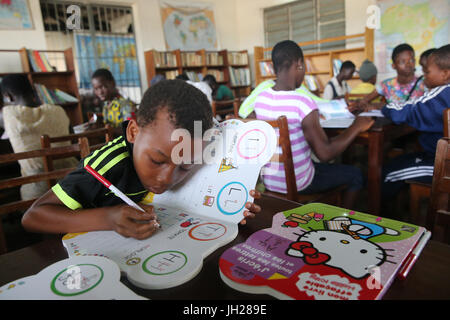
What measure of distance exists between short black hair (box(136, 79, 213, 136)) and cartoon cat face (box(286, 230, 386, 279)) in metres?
0.31

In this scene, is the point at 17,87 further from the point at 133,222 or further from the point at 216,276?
the point at 216,276

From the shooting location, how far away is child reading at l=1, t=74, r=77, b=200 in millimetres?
2076

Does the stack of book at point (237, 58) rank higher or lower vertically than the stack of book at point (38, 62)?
higher

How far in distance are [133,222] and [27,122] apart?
198cm

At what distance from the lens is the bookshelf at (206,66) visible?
16.3ft

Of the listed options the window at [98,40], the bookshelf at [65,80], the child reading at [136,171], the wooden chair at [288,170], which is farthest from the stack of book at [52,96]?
the child reading at [136,171]

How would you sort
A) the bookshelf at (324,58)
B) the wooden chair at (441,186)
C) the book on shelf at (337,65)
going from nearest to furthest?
1. the wooden chair at (441,186)
2. the bookshelf at (324,58)
3. the book on shelf at (337,65)

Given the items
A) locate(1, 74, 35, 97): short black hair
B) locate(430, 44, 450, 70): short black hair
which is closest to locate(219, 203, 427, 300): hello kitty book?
locate(430, 44, 450, 70): short black hair

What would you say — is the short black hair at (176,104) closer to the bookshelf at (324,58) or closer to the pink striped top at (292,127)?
the pink striped top at (292,127)

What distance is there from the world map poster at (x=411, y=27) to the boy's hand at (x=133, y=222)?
4724 millimetres

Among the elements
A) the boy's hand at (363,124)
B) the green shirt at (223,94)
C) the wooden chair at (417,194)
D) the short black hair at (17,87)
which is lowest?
the wooden chair at (417,194)
